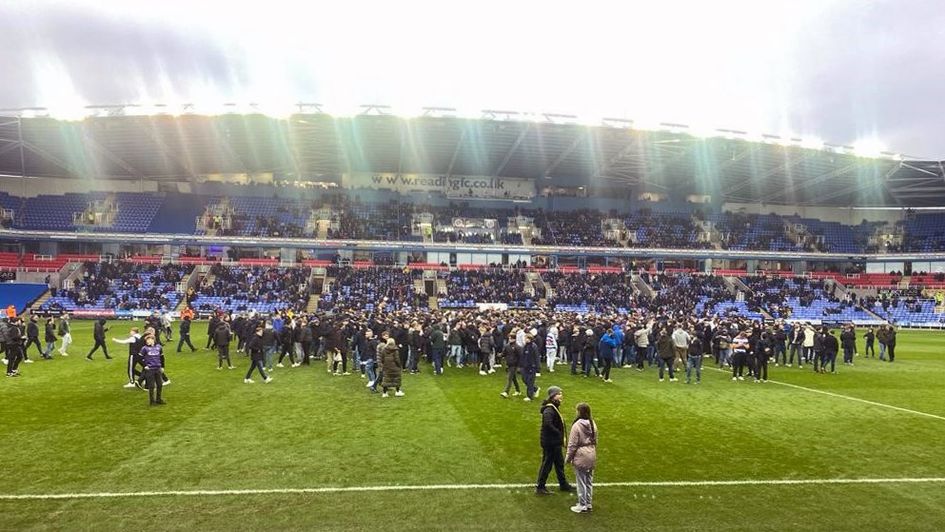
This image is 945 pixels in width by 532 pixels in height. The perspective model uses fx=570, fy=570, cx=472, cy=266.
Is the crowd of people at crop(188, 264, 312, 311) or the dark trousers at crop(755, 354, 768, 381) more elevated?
the crowd of people at crop(188, 264, 312, 311)

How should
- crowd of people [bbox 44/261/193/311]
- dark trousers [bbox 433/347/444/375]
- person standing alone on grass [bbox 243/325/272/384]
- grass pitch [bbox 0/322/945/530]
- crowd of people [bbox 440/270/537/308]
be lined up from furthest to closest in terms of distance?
crowd of people [bbox 440/270/537/308] → crowd of people [bbox 44/261/193/311] → dark trousers [bbox 433/347/444/375] → person standing alone on grass [bbox 243/325/272/384] → grass pitch [bbox 0/322/945/530]

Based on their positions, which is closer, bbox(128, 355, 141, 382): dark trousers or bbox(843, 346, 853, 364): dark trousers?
bbox(128, 355, 141, 382): dark trousers

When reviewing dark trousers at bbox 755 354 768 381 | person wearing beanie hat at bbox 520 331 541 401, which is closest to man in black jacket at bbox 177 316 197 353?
person wearing beanie hat at bbox 520 331 541 401

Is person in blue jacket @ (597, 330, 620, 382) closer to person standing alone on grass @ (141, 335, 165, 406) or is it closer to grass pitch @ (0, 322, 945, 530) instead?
grass pitch @ (0, 322, 945, 530)

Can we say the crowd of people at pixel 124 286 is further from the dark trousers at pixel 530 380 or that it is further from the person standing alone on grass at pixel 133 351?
the dark trousers at pixel 530 380

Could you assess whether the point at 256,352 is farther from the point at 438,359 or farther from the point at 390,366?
the point at 438,359

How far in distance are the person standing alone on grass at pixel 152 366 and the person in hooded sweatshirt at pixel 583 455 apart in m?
9.96

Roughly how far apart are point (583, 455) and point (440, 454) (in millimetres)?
3245

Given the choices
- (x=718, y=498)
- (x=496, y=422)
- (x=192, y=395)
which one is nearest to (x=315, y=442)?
(x=496, y=422)

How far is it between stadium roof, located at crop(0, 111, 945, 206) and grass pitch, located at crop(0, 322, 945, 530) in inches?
1201

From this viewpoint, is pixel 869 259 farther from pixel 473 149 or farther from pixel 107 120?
pixel 107 120

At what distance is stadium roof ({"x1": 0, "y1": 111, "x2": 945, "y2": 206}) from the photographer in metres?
43.7

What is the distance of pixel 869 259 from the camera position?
201ft

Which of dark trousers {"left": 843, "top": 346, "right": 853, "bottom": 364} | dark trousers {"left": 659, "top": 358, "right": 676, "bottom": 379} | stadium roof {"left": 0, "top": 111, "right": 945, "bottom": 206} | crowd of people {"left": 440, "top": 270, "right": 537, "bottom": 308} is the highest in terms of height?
stadium roof {"left": 0, "top": 111, "right": 945, "bottom": 206}
